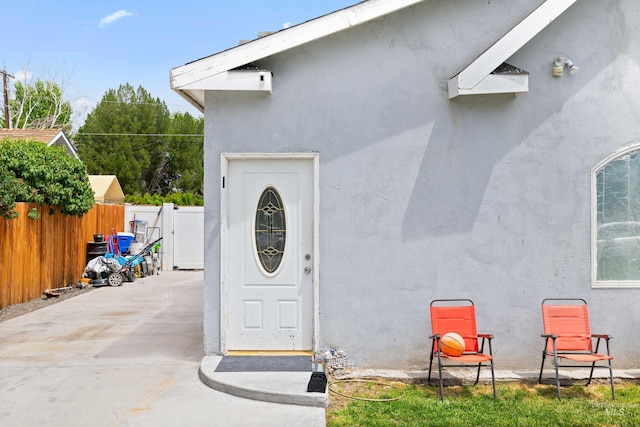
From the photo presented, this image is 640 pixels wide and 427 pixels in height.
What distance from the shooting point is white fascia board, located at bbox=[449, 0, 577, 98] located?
6.85m

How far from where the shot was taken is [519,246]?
718 cm

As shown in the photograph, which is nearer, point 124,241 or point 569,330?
point 569,330

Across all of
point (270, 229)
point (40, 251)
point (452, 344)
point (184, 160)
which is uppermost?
point (184, 160)

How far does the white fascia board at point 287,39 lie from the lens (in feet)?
22.5

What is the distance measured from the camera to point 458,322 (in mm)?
6785

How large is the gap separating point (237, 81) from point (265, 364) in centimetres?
312

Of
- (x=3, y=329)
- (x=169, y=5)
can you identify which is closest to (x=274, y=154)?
(x=3, y=329)

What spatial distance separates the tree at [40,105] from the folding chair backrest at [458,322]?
36.5m

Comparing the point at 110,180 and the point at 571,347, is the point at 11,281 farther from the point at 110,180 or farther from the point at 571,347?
the point at 110,180

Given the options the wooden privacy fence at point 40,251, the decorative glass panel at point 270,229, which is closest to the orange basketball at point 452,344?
the decorative glass panel at point 270,229

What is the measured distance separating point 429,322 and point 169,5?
3772 centimetres

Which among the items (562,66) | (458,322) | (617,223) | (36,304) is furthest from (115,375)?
(36,304)

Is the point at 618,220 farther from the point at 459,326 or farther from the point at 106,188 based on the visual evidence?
the point at 106,188

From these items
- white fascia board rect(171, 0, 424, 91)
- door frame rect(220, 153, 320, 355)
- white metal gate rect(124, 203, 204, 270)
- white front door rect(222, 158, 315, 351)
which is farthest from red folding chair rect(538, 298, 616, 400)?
white metal gate rect(124, 203, 204, 270)
